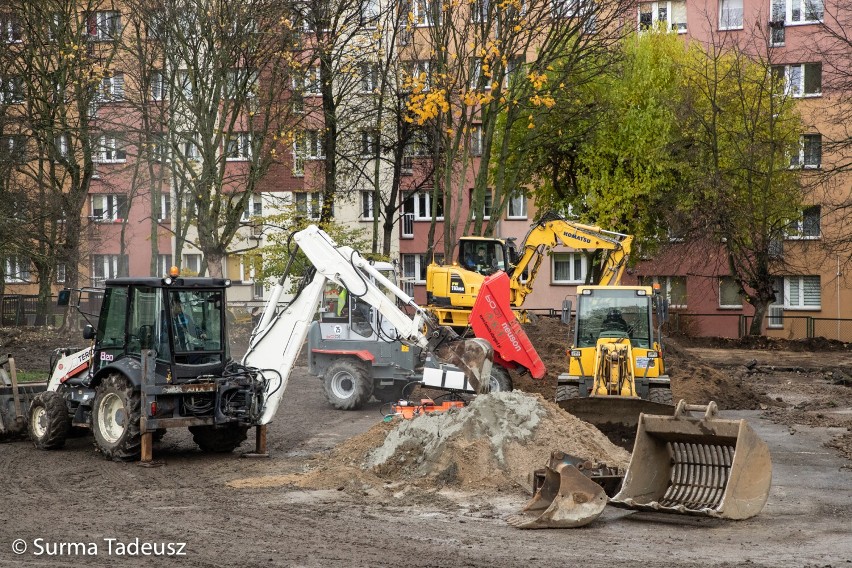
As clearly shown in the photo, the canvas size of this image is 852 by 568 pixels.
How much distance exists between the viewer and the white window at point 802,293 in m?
41.5

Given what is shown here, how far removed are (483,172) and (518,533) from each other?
21939mm

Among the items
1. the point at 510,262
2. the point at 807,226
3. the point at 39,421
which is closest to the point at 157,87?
the point at 510,262

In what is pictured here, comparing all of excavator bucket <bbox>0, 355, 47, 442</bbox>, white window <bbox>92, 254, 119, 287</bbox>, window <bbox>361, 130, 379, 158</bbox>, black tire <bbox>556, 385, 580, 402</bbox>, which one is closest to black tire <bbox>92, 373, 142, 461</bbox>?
excavator bucket <bbox>0, 355, 47, 442</bbox>

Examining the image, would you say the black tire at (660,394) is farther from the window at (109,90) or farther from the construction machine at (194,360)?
the window at (109,90)

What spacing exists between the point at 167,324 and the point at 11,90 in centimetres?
1825

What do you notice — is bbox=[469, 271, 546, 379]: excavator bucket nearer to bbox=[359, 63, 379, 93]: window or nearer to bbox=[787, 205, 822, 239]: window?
bbox=[359, 63, 379, 93]: window

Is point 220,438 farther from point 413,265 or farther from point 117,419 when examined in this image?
point 413,265

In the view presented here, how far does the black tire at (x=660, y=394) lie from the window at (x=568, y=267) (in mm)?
28336

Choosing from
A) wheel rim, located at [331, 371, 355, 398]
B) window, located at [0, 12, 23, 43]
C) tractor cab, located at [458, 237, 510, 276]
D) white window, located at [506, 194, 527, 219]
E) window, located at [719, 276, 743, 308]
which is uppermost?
window, located at [0, 12, 23, 43]

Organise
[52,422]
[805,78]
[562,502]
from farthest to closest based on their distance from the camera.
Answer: [805,78] → [52,422] → [562,502]

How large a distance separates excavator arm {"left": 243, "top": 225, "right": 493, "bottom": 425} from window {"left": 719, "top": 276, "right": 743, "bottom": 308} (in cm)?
3000

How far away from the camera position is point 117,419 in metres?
13.9

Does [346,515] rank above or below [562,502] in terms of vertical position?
below

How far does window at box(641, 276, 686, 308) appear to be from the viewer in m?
42.5
